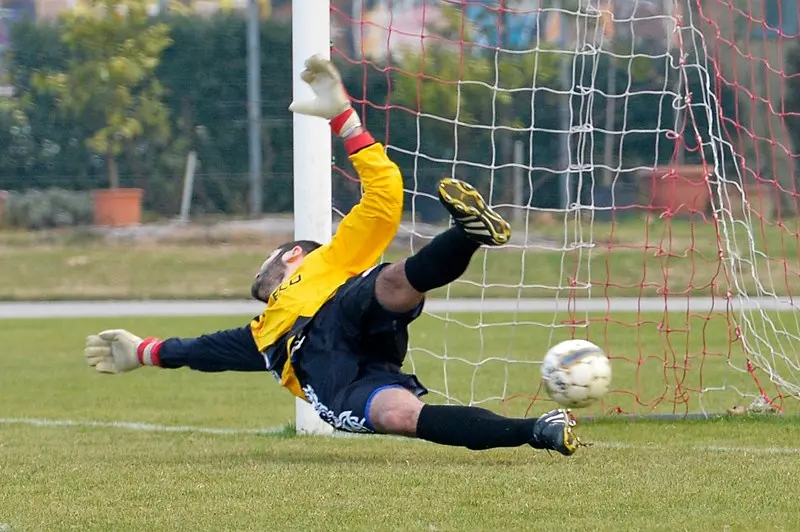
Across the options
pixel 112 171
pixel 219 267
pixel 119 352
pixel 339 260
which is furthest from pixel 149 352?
pixel 112 171

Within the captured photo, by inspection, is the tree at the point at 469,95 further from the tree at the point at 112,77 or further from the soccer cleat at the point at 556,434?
the soccer cleat at the point at 556,434

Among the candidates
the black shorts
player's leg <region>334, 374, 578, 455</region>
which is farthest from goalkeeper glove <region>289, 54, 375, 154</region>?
player's leg <region>334, 374, 578, 455</region>

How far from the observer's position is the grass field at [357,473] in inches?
195

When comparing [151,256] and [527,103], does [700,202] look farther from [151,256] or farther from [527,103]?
[151,256]

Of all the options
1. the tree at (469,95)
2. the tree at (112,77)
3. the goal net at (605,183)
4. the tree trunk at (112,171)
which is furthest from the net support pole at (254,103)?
the tree at (469,95)

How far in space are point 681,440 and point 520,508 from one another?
7.70 ft

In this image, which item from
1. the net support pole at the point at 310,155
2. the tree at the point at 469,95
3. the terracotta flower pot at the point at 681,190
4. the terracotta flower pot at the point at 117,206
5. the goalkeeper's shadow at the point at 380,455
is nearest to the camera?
the goalkeeper's shadow at the point at 380,455

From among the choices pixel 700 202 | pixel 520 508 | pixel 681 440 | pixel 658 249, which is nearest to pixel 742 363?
pixel 700 202

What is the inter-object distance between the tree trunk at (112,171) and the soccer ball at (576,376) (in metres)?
18.7

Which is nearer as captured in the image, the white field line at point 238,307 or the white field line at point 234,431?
the white field line at point 234,431

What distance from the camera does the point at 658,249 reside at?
8766 mm

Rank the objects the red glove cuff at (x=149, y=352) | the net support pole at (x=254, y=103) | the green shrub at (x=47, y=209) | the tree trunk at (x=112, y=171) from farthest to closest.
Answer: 1. the tree trunk at (x=112, y=171)
2. the net support pole at (x=254, y=103)
3. the green shrub at (x=47, y=209)
4. the red glove cuff at (x=149, y=352)

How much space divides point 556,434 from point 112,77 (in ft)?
62.0

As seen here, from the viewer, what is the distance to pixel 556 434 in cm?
552
